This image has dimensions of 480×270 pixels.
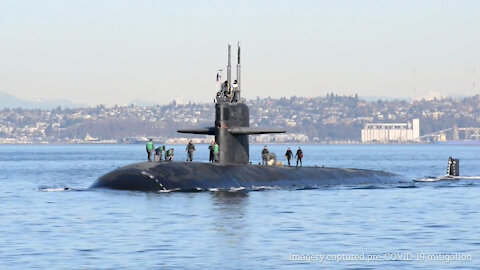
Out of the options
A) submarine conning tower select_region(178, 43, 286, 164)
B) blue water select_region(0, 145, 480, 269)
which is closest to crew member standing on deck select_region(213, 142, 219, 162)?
submarine conning tower select_region(178, 43, 286, 164)

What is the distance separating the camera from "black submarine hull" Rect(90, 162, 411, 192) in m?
40.7

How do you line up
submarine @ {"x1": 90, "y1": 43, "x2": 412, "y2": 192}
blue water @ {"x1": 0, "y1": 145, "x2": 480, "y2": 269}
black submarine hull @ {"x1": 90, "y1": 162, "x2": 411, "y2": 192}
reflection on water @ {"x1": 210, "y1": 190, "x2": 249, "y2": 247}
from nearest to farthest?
blue water @ {"x1": 0, "y1": 145, "x2": 480, "y2": 269}
reflection on water @ {"x1": 210, "y1": 190, "x2": 249, "y2": 247}
black submarine hull @ {"x1": 90, "y1": 162, "x2": 411, "y2": 192}
submarine @ {"x1": 90, "y1": 43, "x2": 412, "y2": 192}

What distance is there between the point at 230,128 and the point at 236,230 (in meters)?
15.1

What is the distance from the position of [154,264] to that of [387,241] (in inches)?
297

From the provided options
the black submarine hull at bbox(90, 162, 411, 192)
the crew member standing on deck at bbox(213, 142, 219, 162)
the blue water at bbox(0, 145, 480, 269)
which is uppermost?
the crew member standing on deck at bbox(213, 142, 219, 162)

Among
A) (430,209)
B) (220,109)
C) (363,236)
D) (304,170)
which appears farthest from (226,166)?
(363,236)

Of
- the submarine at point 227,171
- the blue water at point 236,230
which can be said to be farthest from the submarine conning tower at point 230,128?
the blue water at point 236,230

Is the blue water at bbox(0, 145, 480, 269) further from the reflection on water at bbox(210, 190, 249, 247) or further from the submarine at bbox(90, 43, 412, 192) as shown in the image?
the submarine at bbox(90, 43, 412, 192)

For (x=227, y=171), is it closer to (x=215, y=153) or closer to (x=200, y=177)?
(x=215, y=153)

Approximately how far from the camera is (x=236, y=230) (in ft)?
98.7

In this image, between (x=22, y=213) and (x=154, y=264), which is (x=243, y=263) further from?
(x=22, y=213)

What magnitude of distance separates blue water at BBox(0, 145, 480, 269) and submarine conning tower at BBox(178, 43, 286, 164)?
2601 millimetres

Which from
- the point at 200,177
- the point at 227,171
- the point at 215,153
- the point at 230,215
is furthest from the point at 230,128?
the point at 230,215

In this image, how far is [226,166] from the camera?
44.5 meters
